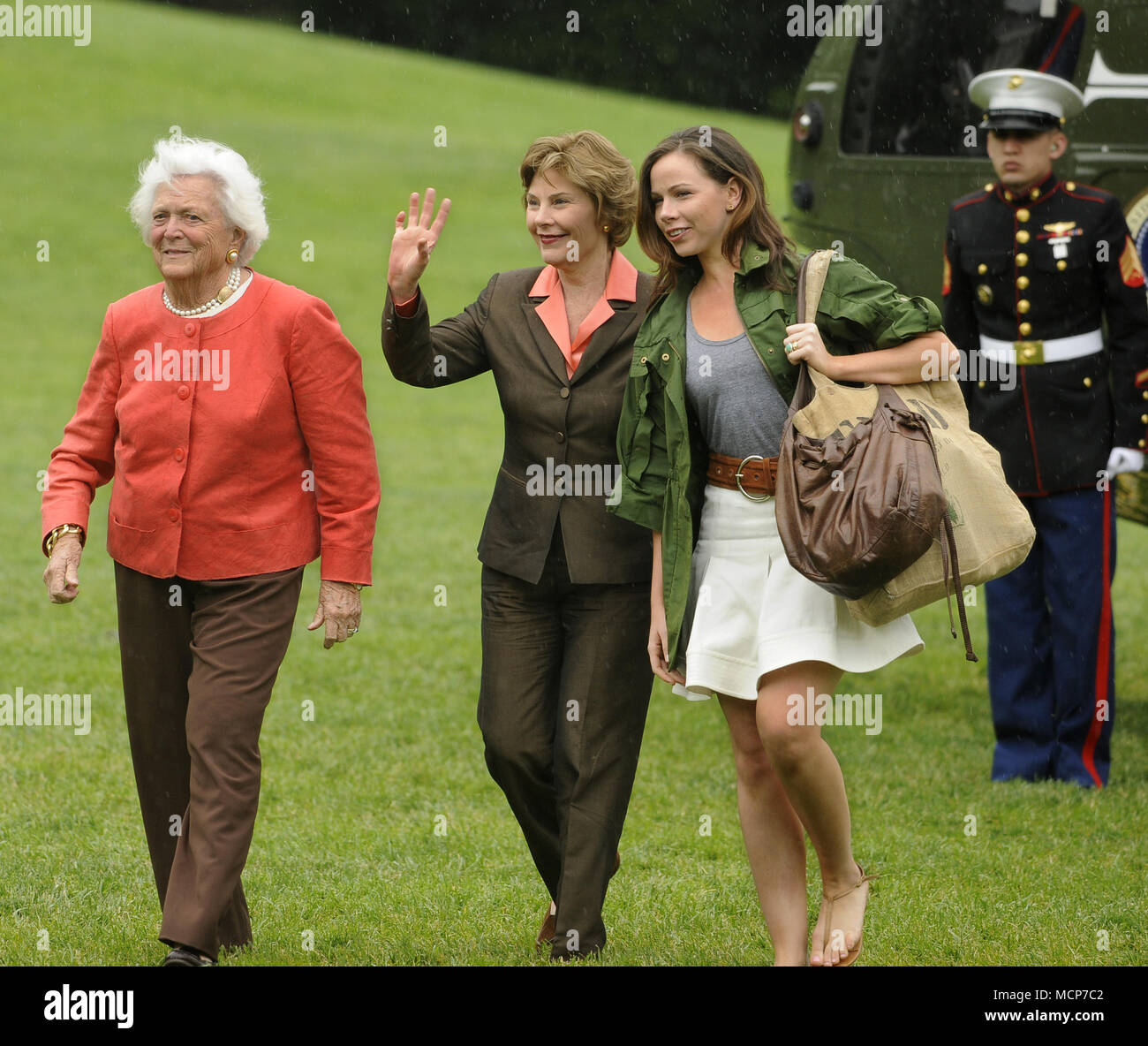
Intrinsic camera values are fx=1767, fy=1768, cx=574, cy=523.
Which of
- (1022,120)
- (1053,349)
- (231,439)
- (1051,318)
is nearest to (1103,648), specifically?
(1053,349)

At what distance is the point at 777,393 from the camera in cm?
393

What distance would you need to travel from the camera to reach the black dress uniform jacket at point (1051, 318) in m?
5.95

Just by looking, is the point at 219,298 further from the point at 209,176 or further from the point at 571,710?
the point at 571,710

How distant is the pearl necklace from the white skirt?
1245mm

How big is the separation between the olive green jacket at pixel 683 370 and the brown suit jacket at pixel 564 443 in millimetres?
137

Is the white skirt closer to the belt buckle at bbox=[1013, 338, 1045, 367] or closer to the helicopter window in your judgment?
the belt buckle at bbox=[1013, 338, 1045, 367]

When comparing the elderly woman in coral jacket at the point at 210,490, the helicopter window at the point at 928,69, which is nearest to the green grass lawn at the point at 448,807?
the elderly woman in coral jacket at the point at 210,490

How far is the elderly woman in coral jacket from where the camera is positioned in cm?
412

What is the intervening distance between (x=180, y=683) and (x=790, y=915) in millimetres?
1556

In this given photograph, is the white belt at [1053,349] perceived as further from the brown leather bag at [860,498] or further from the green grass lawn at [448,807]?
the brown leather bag at [860,498]

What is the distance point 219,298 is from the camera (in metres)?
4.22

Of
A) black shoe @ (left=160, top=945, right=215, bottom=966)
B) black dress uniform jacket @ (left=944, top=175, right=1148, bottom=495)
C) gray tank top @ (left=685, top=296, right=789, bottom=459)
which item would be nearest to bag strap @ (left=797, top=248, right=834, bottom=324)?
gray tank top @ (left=685, top=296, right=789, bottom=459)
